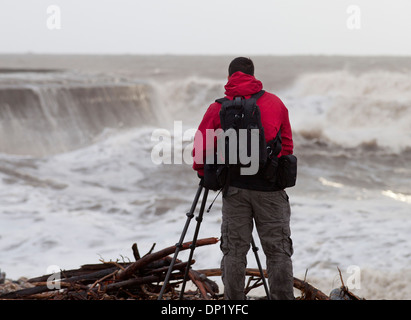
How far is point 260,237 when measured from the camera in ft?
11.2

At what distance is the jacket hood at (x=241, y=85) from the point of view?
130 inches

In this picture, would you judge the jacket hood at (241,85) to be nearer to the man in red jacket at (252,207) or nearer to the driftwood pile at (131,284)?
the man in red jacket at (252,207)

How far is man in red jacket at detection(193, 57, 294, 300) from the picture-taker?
3299 millimetres

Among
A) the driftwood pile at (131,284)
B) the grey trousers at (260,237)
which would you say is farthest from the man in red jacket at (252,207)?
the driftwood pile at (131,284)

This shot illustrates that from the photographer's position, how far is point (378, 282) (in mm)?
7250

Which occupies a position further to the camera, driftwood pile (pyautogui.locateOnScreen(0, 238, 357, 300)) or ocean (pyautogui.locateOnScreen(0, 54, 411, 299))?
ocean (pyautogui.locateOnScreen(0, 54, 411, 299))

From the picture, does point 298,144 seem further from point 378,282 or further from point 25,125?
point 378,282

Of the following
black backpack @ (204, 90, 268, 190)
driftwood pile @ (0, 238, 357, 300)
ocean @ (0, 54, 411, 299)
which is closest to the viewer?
black backpack @ (204, 90, 268, 190)

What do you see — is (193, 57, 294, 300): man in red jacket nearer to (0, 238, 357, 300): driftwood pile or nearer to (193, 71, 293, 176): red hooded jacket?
(193, 71, 293, 176): red hooded jacket

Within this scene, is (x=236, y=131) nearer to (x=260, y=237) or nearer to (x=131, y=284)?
(x=260, y=237)

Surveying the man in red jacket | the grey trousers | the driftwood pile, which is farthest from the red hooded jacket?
the driftwood pile

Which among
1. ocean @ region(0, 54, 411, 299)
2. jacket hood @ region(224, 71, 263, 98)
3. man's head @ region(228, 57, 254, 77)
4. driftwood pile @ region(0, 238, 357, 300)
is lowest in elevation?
ocean @ region(0, 54, 411, 299)

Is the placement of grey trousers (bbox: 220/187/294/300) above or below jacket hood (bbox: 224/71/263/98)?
below

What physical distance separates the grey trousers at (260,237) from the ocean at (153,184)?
0.79ft
